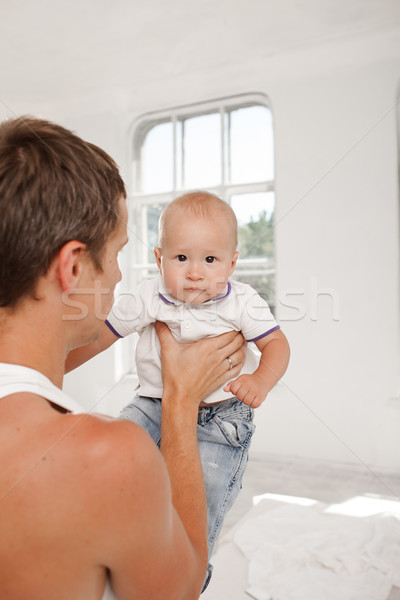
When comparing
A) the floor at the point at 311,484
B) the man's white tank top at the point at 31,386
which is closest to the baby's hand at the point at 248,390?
the man's white tank top at the point at 31,386

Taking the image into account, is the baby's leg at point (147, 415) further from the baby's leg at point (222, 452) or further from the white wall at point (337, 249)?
the white wall at point (337, 249)

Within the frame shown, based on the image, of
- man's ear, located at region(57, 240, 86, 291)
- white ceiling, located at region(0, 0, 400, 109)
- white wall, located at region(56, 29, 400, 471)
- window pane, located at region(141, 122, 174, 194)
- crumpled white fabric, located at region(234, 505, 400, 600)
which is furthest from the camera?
window pane, located at region(141, 122, 174, 194)

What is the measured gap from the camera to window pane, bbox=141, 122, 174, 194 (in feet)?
15.3

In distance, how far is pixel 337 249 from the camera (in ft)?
12.3

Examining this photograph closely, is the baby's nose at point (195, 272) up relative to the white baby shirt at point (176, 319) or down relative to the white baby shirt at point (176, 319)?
up

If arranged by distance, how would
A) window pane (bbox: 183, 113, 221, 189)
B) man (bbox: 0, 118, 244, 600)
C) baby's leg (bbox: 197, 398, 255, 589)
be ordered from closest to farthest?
man (bbox: 0, 118, 244, 600), baby's leg (bbox: 197, 398, 255, 589), window pane (bbox: 183, 113, 221, 189)

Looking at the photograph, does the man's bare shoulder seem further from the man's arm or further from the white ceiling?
the white ceiling

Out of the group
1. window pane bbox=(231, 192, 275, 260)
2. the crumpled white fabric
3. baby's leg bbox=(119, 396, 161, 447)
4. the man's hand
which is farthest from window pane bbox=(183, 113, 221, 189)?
baby's leg bbox=(119, 396, 161, 447)

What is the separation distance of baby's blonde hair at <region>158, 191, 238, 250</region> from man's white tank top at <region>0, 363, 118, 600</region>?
0.89 meters

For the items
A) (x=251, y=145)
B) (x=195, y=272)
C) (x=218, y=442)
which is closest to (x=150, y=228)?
(x=251, y=145)

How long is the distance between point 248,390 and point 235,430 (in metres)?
0.14

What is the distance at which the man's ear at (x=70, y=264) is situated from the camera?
76 centimetres

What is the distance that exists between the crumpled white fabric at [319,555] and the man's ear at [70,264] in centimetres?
194

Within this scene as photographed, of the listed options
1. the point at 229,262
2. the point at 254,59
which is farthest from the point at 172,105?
the point at 229,262
